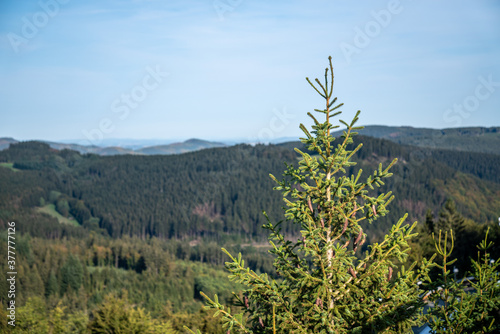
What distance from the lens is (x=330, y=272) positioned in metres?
8.70

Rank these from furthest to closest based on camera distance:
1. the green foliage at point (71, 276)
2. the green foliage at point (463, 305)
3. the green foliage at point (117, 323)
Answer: the green foliage at point (71, 276), the green foliage at point (117, 323), the green foliage at point (463, 305)

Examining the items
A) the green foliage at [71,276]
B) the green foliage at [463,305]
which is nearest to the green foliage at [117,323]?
the green foliage at [463,305]

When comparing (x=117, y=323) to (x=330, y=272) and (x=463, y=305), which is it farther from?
(x=463, y=305)

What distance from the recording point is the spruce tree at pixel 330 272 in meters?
8.38

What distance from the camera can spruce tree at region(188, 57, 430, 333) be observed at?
8.38 metres

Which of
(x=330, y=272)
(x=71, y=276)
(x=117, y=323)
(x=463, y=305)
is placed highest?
(x=330, y=272)

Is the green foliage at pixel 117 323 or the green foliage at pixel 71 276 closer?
the green foliage at pixel 117 323

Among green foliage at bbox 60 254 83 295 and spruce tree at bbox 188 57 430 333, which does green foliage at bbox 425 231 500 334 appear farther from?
green foliage at bbox 60 254 83 295

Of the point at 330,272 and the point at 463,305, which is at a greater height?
the point at 330,272

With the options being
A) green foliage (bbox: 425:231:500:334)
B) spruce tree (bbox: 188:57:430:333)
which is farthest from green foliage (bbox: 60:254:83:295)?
green foliage (bbox: 425:231:500:334)

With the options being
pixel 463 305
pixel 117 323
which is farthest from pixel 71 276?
pixel 463 305

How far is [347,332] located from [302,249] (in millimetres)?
1836

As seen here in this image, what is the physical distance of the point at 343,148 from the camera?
30.1 feet

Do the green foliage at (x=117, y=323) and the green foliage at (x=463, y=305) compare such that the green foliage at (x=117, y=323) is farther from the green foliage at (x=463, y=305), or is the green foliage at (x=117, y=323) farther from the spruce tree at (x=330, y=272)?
the green foliage at (x=463, y=305)
